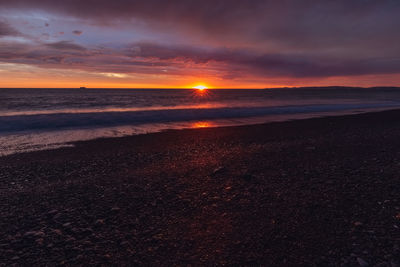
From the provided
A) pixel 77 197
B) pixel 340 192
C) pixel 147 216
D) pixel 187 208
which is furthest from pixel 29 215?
pixel 340 192

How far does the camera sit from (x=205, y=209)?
523 cm

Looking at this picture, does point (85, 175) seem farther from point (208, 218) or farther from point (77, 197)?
point (208, 218)

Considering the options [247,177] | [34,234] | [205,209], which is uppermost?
[247,177]

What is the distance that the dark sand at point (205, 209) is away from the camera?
3.81m

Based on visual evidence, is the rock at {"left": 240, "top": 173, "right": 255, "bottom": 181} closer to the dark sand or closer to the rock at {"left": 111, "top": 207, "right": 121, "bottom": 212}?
the dark sand

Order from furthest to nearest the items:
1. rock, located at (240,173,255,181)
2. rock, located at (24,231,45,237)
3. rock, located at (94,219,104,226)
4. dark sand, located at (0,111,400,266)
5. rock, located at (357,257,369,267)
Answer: rock, located at (240,173,255,181) < rock, located at (94,219,104,226) < rock, located at (24,231,45,237) < dark sand, located at (0,111,400,266) < rock, located at (357,257,369,267)

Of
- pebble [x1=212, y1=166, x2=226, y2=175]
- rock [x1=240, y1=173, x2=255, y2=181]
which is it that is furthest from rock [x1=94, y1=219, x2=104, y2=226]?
rock [x1=240, y1=173, x2=255, y2=181]

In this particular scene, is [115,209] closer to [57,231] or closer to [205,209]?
[57,231]

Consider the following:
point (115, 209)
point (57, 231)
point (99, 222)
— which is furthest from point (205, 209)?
point (57, 231)

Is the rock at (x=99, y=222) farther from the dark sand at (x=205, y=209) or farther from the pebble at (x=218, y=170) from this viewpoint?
the pebble at (x=218, y=170)

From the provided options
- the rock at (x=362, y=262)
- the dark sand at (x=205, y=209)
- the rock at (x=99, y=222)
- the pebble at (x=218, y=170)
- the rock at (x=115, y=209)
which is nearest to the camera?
the rock at (x=362, y=262)

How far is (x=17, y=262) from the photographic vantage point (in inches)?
146

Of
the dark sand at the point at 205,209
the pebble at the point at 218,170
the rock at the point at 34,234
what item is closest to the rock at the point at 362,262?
the dark sand at the point at 205,209

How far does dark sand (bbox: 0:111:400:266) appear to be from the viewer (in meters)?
3.81
